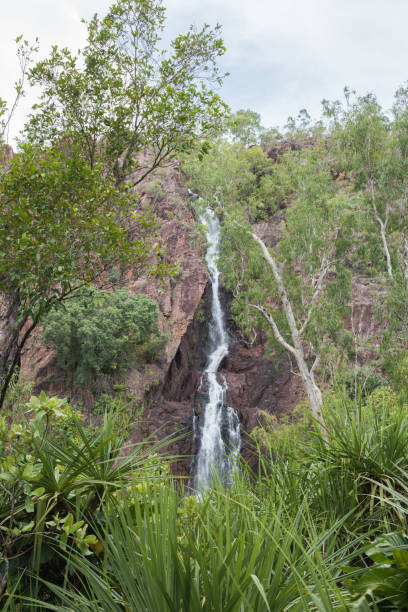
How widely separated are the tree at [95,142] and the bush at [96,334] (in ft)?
34.7

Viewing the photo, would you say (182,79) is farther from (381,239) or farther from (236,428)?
(236,428)

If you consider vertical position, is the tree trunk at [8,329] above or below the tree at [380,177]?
below

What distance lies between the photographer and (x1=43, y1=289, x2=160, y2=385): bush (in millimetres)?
A: 15930

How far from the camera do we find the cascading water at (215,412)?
52.1ft

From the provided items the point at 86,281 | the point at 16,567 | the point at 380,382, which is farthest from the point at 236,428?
the point at 16,567

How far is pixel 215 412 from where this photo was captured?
17.7 m

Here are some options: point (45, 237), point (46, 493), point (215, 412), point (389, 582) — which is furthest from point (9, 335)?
point (215, 412)

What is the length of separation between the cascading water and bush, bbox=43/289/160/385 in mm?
4218

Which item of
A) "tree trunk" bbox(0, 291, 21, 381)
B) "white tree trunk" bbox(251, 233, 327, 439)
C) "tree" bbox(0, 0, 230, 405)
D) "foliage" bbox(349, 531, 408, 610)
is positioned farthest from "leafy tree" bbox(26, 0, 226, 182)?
"white tree trunk" bbox(251, 233, 327, 439)

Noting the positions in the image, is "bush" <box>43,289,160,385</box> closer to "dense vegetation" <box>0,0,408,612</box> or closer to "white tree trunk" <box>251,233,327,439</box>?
"dense vegetation" <box>0,0,408,612</box>

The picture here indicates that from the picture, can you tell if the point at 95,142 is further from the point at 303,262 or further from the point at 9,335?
the point at 303,262

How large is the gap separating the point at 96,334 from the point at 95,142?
37.7 feet

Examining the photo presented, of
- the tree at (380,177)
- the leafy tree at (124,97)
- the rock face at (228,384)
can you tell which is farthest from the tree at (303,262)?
the leafy tree at (124,97)

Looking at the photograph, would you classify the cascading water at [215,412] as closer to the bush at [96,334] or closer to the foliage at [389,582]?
the bush at [96,334]
